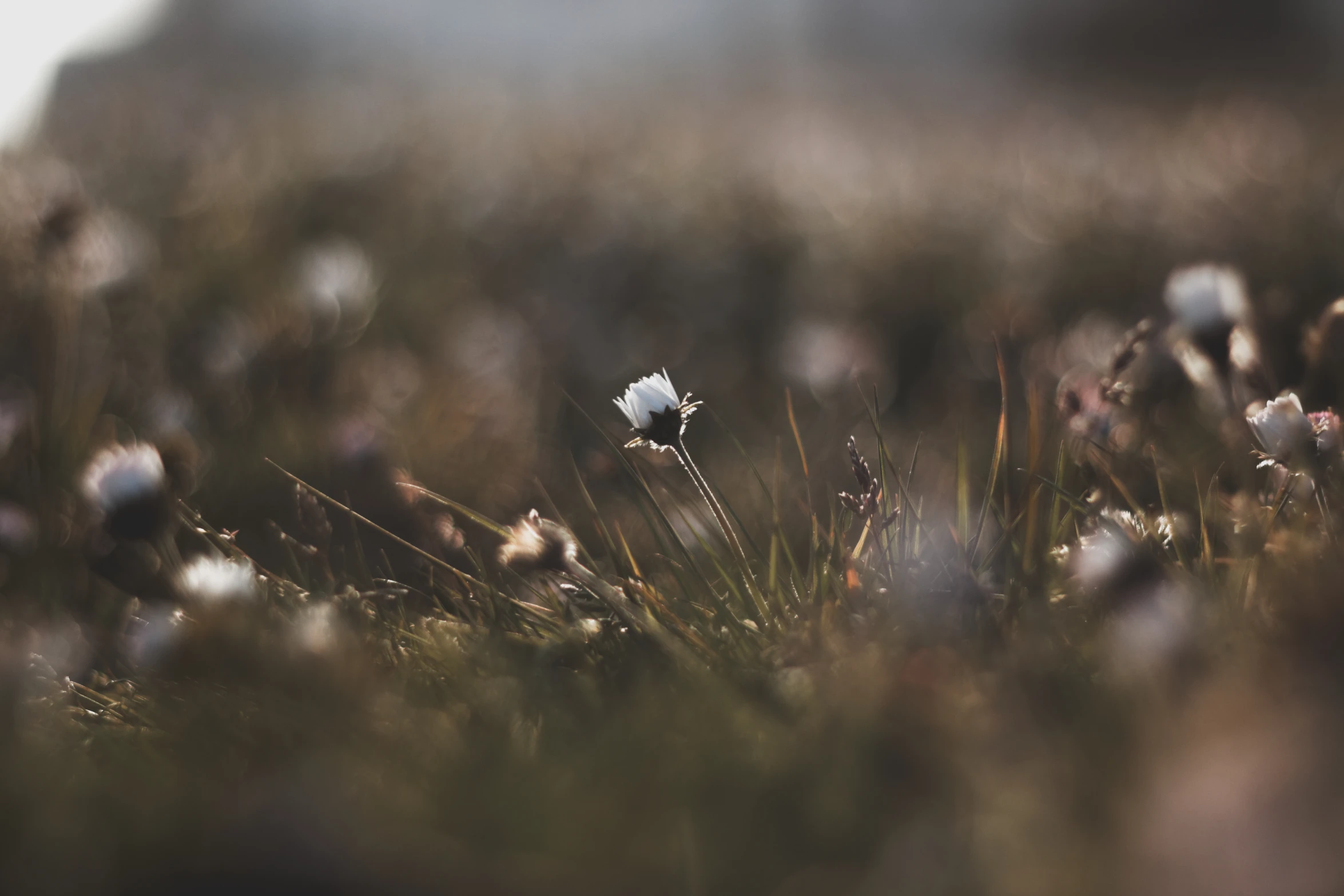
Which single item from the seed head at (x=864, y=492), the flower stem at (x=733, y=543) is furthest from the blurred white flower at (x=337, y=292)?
the seed head at (x=864, y=492)

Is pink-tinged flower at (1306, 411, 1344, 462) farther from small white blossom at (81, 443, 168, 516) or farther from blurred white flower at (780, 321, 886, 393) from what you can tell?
small white blossom at (81, 443, 168, 516)

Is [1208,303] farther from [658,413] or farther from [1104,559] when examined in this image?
[658,413]

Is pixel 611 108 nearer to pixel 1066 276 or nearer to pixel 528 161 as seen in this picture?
pixel 528 161

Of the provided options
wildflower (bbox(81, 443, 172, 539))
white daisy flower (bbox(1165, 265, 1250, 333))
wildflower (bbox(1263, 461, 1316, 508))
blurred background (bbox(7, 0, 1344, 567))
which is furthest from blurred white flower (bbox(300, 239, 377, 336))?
wildflower (bbox(1263, 461, 1316, 508))

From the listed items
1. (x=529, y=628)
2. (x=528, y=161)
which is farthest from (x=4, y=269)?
(x=528, y=161)

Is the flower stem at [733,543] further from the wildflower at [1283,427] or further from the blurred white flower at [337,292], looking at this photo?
the blurred white flower at [337,292]

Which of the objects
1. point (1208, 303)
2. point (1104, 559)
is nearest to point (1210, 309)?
point (1208, 303)
